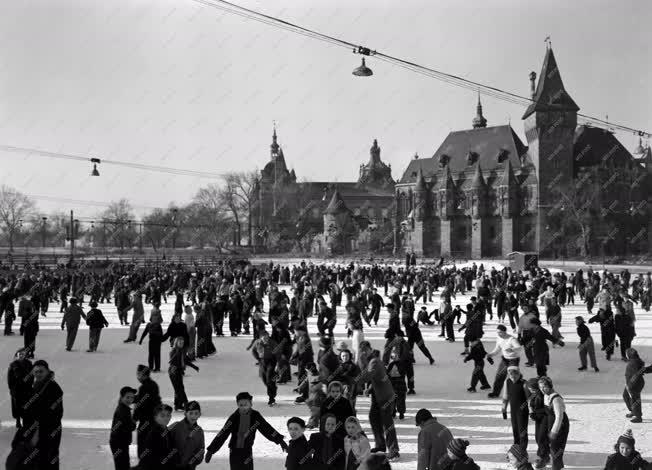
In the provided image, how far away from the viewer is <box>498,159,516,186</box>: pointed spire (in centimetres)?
6794

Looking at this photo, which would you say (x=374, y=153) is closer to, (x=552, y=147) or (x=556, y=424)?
(x=552, y=147)

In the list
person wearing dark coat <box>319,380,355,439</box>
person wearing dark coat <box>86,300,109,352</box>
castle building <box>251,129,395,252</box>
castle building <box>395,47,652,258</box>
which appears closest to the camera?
person wearing dark coat <box>319,380,355,439</box>

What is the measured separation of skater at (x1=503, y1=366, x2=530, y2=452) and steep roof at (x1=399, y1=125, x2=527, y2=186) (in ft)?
222

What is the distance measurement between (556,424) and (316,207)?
11091cm

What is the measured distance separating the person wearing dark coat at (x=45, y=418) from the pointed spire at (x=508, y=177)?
65536mm

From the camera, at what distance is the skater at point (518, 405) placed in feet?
23.3

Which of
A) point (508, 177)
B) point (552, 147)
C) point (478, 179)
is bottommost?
point (508, 177)

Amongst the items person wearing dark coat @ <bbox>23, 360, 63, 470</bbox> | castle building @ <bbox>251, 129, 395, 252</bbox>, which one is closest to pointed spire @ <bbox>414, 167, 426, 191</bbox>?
castle building @ <bbox>251, 129, 395, 252</bbox>

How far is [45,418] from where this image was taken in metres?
6.25

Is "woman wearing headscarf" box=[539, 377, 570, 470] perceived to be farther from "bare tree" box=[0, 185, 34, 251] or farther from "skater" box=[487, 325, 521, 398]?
"bare tree" box=[0, 185, 34, 251]

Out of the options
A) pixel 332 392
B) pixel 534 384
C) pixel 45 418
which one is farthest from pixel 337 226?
pixel 45 418

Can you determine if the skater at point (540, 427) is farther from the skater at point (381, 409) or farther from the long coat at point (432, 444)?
the long coat at point (432, 444)

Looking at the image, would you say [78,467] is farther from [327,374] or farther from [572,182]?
[572,182]

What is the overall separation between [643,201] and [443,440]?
65046mm
